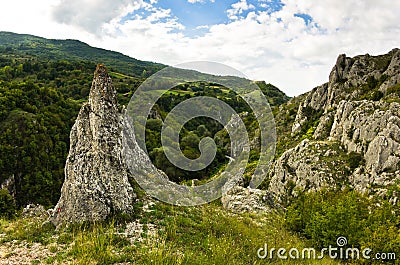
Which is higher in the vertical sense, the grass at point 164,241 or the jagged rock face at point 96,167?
the jagged rock face at point 96,167

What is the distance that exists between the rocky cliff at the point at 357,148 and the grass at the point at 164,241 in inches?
744

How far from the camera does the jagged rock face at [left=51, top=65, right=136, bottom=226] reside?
11.5 m

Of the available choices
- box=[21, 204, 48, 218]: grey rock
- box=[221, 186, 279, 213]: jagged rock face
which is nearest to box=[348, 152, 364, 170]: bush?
box=[221, 186, 279, 213]: jagged rock face

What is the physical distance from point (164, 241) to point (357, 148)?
28693 mm

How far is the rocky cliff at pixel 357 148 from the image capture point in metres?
28.3

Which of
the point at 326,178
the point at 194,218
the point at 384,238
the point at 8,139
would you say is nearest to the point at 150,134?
the point at 8,139

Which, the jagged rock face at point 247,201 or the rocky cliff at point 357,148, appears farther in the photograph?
the rocky cliff at point 357,148

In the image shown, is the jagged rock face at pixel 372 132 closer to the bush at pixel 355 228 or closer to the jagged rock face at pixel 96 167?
the bush at pixel 355 228

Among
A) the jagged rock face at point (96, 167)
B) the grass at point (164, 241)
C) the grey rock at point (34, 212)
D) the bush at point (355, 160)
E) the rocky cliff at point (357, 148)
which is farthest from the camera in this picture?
the bush at point (355, 160)

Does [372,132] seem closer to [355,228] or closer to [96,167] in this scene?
[355,228]

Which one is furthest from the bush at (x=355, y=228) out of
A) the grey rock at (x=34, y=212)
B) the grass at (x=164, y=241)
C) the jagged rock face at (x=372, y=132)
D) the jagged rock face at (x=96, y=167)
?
the jagged rock face at (x=372, y=132)

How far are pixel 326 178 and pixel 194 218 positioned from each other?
21.9 m

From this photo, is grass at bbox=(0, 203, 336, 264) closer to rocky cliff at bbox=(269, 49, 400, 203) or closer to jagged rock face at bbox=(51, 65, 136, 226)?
jagged rock face at bbox=(51, 65, 136, 226)

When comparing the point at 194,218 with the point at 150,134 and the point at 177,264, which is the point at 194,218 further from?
the point at 150,134
